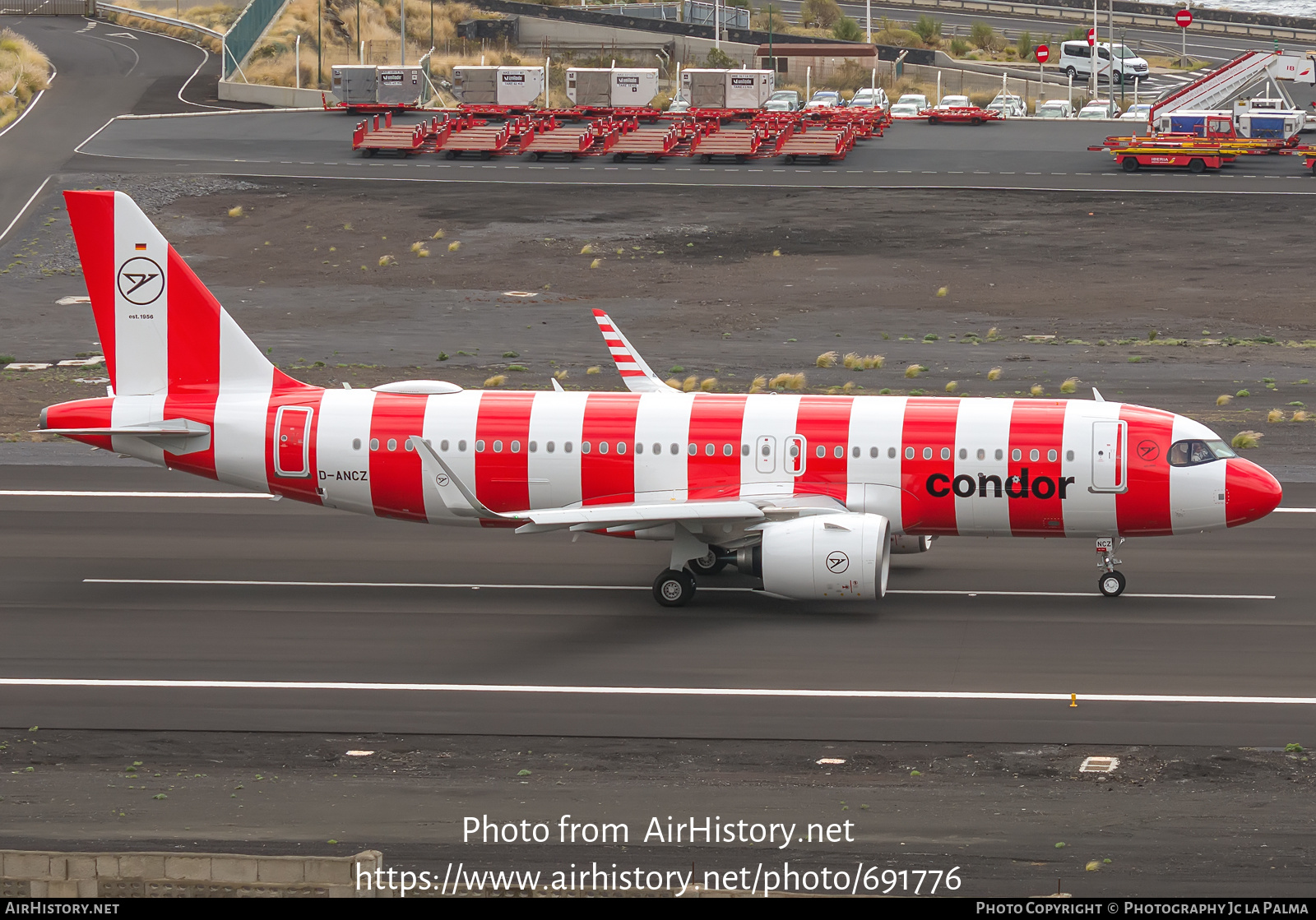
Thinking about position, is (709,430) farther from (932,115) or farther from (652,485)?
(932,115)

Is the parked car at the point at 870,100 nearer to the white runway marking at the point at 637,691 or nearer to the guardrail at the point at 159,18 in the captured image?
the guardrail at the point at 159,18

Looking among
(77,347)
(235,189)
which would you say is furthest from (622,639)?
(235,189)

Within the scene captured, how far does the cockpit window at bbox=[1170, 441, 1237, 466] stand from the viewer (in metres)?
29.3

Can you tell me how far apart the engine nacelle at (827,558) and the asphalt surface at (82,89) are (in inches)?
2037

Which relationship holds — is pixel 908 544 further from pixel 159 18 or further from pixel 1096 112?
pixel 159 18

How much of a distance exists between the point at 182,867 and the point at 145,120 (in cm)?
8591

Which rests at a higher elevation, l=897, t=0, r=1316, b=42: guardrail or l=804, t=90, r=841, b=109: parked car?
l=897, t=0, r=1316, b=42: guardrail

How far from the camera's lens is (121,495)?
37.8 meters

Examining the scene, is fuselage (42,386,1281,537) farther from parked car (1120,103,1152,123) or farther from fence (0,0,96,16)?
fence (0,0,96,16)

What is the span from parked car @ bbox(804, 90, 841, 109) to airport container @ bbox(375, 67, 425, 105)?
23.0 meters

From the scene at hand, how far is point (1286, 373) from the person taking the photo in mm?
49281

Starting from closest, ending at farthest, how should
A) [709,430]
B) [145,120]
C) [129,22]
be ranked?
1. [709,430]
2. [145,120]
3. [129,22]

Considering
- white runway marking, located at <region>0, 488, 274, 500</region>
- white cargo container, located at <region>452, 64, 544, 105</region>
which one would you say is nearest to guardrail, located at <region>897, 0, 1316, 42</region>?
white cargo container, located at <region>452, 64, 544, 105</region>

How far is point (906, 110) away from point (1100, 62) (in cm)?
3306
